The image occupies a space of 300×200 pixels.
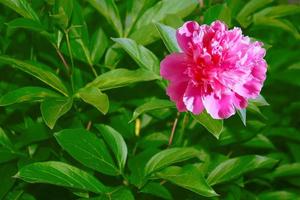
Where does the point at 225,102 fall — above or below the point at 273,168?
above

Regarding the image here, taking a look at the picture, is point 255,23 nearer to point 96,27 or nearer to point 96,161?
point 96,27

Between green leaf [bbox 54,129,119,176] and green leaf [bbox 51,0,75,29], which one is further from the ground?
green leaf [bbox 51,0,75,29]

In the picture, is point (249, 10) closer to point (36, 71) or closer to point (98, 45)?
point (98, 45)

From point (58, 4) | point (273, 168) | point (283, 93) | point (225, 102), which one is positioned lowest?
point (273, 168)

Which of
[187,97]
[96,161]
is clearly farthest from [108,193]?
[187,97]

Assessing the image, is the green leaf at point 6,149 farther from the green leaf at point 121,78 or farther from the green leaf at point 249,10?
the green leaf at point 249,10

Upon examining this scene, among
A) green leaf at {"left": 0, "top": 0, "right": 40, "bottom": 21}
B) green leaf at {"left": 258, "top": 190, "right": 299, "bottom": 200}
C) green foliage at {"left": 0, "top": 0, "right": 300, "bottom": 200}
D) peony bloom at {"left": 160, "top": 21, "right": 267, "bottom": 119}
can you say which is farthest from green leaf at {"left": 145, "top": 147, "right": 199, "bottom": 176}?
green leaf at {"left": 0, "top": 0, "right": 40, "bottom": 21}

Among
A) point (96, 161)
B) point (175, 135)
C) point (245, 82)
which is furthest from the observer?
point (175, 135)

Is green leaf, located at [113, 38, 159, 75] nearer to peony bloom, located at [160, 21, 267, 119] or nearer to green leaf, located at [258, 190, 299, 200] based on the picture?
peony bloom, located at [160, 21, 267, 119]
